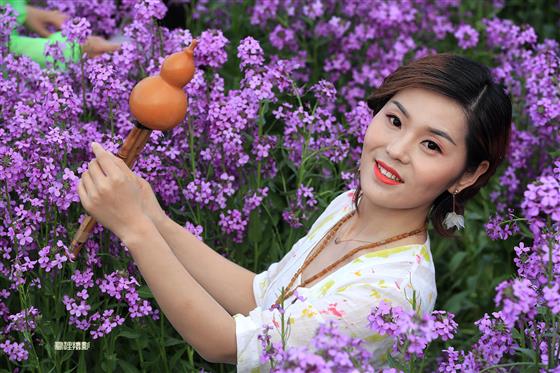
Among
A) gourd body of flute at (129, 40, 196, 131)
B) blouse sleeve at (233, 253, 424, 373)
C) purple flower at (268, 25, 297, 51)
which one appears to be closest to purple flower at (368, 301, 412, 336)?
blouse sleeve at (233, 253, 424, 373)

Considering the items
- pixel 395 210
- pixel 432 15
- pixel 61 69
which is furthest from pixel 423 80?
pixel 432 15

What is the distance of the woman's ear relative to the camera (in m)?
2.23

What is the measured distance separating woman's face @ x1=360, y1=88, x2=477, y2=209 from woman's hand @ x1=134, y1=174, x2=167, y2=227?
54cm

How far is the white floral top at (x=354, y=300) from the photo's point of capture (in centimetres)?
200

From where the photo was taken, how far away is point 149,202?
223 centimetres

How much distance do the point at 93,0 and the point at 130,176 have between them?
2005 mm

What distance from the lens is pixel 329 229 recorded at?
2430mm

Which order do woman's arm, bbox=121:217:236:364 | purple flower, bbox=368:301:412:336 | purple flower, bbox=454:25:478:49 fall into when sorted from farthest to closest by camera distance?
purple flower, bbox=454:25:478:49, woman's arm, bbox=121:217:236:364, purple flower, bbox=368:301:412:336

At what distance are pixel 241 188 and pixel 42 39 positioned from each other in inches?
47.5

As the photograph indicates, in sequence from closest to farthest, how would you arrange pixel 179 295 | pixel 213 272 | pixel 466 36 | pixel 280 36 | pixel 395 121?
pixel 179 295
pixel 395 121
pixel 213 272
pixel 280 36
pixel 466 36

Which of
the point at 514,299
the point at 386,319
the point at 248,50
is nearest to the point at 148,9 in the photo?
the point at 248,50

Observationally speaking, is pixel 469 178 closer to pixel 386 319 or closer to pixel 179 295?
pixel 386 319

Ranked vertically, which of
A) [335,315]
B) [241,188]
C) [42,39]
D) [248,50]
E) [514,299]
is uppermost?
[42,39]

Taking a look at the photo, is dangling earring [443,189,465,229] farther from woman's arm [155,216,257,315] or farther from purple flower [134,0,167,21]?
purple flower [134,0,167,21]
